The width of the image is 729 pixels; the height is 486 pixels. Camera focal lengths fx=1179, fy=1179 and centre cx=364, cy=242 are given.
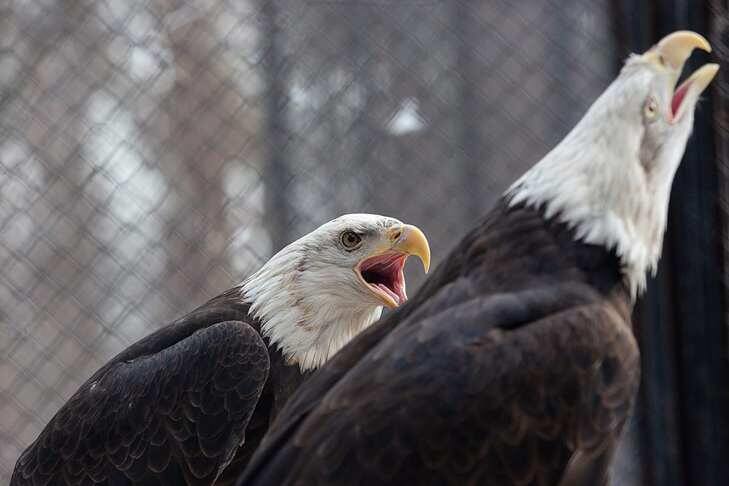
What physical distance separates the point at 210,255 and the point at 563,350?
8.46 ft

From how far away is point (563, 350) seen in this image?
1779 millimetres

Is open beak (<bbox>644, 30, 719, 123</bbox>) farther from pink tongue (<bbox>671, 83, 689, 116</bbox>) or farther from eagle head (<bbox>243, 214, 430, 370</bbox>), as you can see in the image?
eagle head (<bbox>243, 214, 430, 370</bbox>)

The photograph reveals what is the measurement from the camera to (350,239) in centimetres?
294

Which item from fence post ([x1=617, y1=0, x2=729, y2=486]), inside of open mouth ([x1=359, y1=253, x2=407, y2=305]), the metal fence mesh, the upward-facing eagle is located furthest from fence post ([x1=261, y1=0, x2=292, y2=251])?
the upward-facing eagle

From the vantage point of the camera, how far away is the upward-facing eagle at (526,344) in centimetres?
174


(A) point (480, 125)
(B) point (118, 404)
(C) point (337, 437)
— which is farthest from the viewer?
(A) point (480, 125)

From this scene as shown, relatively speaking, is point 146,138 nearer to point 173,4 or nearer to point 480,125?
point 173,4

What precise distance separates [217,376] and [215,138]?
1.88m

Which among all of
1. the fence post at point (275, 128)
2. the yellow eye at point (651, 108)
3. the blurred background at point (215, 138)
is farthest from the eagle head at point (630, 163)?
the fence post at point (275, 128)

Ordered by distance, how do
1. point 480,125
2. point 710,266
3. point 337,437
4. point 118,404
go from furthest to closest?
point 480,125
point 710,266
point 118,404
point 337,437

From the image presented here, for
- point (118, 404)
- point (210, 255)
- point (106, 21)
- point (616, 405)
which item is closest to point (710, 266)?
point (616, 405)

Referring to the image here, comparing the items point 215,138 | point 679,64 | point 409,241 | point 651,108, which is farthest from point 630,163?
point 215,138

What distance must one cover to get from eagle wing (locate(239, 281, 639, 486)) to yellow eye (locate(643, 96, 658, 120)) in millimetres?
345

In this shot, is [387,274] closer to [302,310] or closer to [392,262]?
[392,262]
